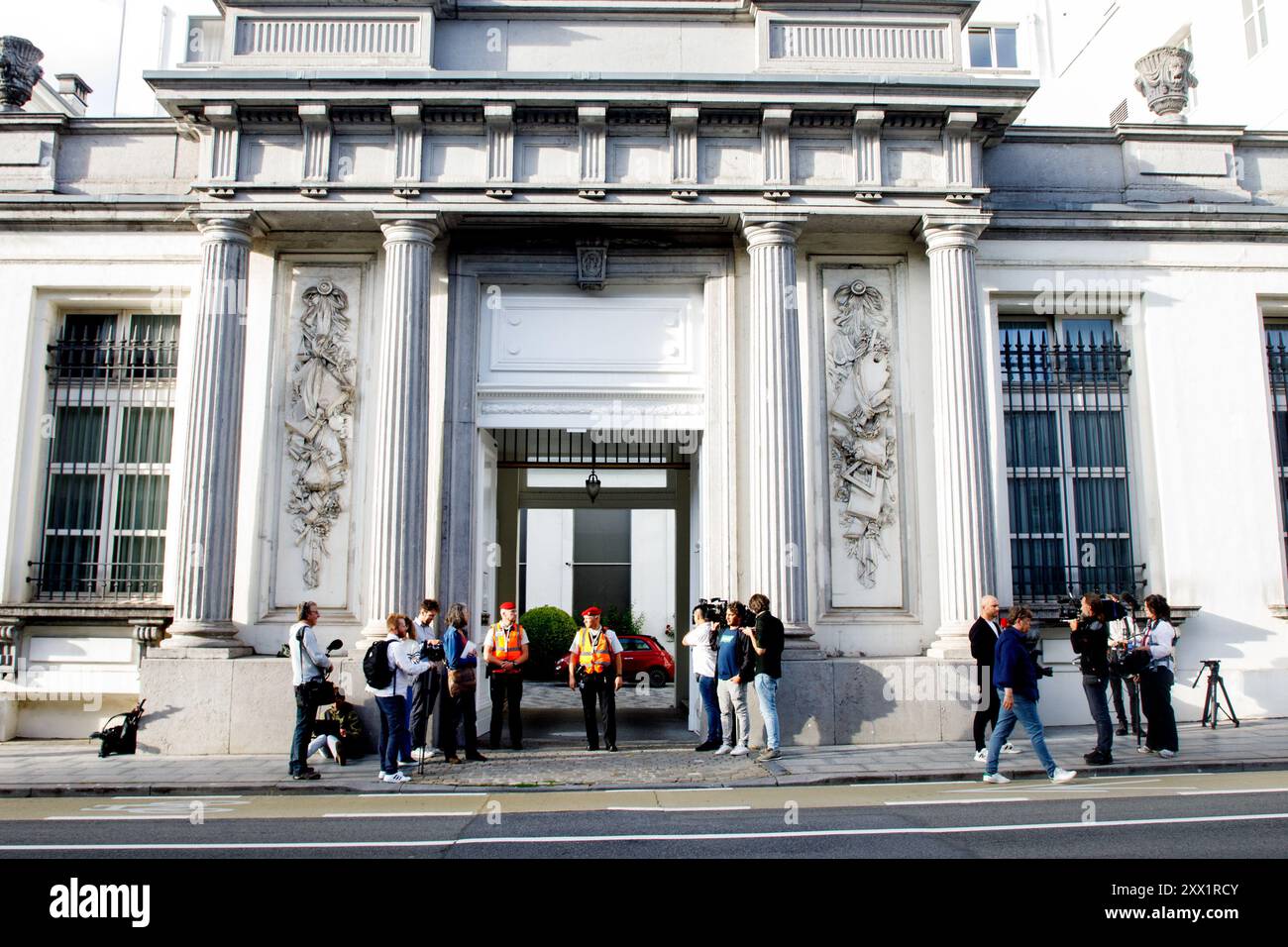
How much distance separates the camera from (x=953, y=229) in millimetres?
13109

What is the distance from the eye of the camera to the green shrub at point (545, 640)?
30.1 metres

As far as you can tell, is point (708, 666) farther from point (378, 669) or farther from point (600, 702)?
point (378, 669)

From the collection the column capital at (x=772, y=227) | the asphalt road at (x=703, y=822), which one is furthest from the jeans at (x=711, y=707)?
the column capital at (x=772, y=227)

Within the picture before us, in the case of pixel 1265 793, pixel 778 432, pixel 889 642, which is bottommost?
pixel 1265 793

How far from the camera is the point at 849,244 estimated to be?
13883mm

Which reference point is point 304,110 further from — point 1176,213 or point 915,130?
point 1176,213

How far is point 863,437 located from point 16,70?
1260cm

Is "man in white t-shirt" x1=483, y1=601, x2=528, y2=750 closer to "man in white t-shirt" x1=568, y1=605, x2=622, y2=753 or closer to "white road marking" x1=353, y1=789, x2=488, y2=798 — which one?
"man in white t-shirt" x1=568, y1=605, x2=622, y2=753

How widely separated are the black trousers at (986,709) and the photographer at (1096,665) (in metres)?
0.93

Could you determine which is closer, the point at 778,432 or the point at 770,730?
the point at 770,730

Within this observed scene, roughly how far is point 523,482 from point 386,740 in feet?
33.6

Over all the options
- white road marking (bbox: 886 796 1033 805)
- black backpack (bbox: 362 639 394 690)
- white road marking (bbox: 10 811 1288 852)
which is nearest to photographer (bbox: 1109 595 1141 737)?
white road marking (bbox: 886 796 1033 805)

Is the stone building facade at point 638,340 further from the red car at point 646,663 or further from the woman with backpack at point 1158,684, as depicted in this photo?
the red car at point 646,663
